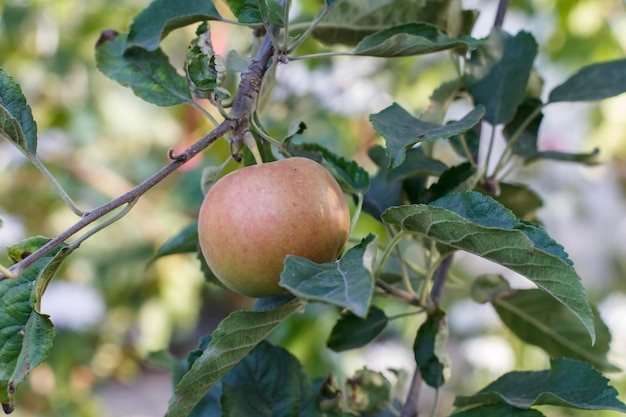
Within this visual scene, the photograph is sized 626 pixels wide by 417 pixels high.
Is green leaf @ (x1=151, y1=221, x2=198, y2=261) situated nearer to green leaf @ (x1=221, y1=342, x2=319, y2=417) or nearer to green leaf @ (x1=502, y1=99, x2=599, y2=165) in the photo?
green leaf @ (x1=221, y1=342, x2=319, y2=417)

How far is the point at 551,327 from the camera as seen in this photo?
26.1 inches

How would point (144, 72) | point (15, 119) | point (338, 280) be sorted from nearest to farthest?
point (338, 280) < point (15, 119) < point (144, 72)

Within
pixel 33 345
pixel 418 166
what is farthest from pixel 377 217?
pixel 33 345

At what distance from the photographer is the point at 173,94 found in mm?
551

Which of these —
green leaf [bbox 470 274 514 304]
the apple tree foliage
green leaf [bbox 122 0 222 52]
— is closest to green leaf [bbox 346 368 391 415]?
the apple tree foliage

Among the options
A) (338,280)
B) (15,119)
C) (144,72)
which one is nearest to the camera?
(338,280)

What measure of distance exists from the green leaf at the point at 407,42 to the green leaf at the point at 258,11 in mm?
69

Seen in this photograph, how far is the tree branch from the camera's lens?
1.39ft

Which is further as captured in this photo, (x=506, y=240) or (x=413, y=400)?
(x=413, y=400)

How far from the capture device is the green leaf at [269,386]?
55cm

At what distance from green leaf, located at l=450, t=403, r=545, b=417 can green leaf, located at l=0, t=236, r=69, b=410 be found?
0.99 ft

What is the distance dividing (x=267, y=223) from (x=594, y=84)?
375 millimetres

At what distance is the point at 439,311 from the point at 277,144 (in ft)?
0.62

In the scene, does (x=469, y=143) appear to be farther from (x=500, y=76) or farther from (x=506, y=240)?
(x=506, y=240)
